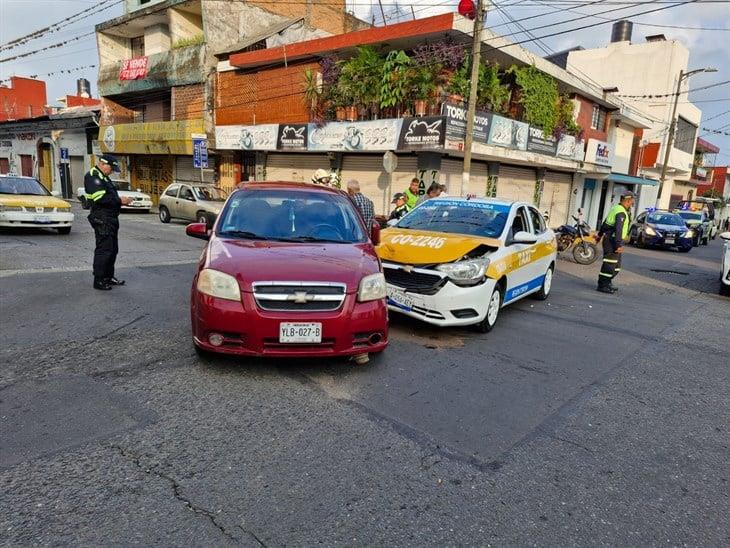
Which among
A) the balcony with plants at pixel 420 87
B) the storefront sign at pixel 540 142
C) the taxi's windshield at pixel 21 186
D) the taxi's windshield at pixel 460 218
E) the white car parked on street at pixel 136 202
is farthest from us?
the white car parked on street at pixel 136 202

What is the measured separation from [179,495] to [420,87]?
48.9ft

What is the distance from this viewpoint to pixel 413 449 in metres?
3.31

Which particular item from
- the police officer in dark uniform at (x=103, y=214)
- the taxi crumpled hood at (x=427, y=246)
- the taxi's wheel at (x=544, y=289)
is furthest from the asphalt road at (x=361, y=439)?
the taxi's wheel at (x=544, y=289)

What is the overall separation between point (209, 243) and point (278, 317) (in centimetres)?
133

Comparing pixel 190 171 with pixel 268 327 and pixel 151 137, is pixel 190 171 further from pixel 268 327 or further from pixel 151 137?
pixel 268 327

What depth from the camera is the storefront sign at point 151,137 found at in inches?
917

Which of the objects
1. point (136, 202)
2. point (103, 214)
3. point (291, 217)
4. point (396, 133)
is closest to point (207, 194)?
point (136, 202)

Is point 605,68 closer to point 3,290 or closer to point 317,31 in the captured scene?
point 317,31

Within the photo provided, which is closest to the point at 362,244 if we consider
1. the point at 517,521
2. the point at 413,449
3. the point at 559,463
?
the point at 413,449

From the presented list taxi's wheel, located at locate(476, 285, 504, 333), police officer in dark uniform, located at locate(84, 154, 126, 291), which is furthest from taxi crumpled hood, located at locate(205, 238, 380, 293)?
police officer in dark uniform, located at locate(84, 154, 126, 291)

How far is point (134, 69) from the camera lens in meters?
26.1

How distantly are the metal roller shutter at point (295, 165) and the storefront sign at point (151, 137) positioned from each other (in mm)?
3837

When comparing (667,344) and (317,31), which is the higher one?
(317,31)

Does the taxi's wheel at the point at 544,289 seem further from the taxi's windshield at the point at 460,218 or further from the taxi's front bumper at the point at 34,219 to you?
the taxi's front bumper at the point at 34,219
